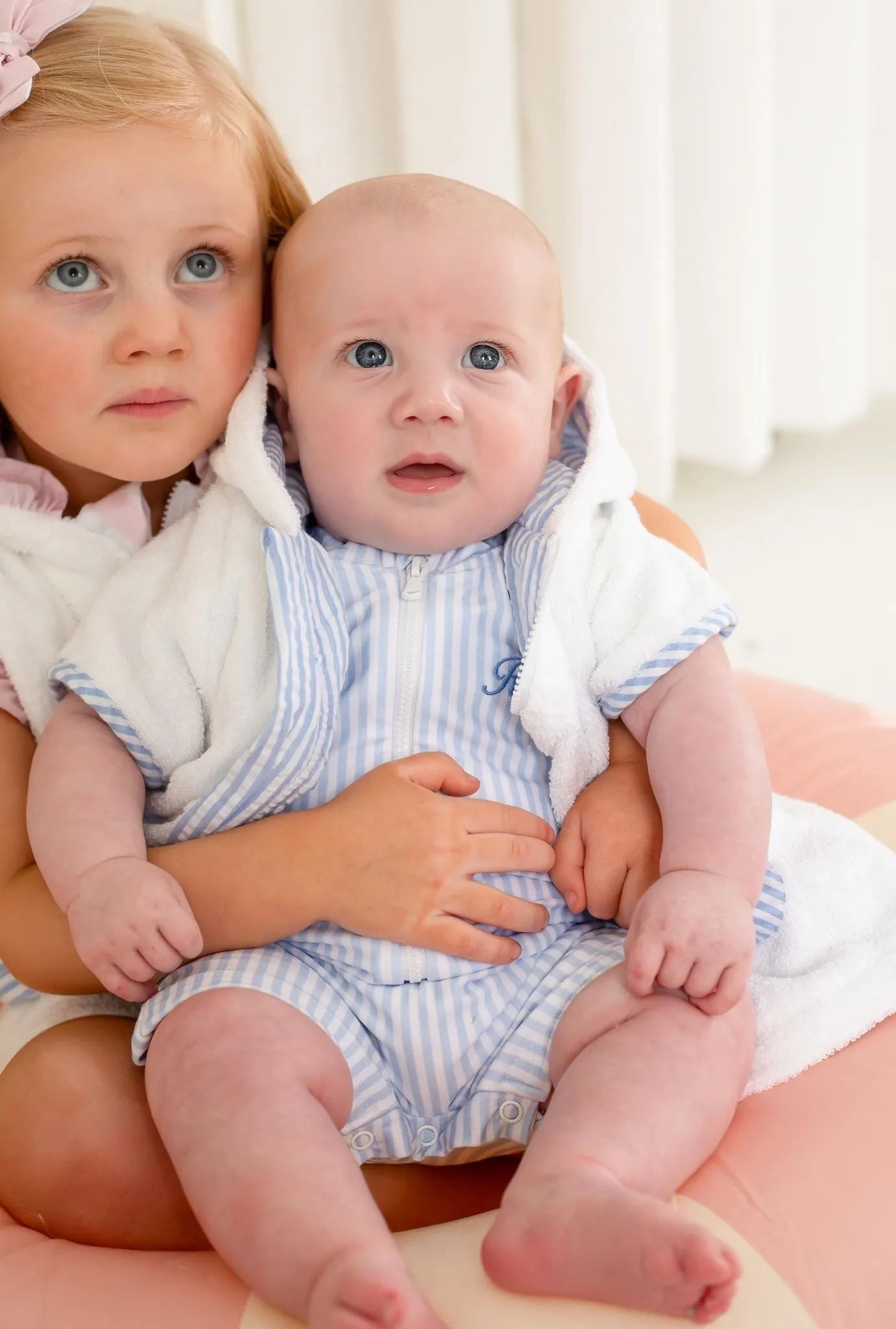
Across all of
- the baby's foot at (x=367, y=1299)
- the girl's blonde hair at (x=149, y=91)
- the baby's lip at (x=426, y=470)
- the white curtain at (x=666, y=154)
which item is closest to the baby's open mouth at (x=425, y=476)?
the baby's lip at (x=426, y=470)

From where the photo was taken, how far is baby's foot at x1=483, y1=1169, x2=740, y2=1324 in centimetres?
76

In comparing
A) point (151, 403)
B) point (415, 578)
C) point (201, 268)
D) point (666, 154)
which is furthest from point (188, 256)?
point (666, 154)

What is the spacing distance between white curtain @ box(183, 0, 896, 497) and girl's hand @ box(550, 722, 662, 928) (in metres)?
1.21

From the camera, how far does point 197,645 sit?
110 centimetres

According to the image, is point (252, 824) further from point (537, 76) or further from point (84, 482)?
point (537, 76)

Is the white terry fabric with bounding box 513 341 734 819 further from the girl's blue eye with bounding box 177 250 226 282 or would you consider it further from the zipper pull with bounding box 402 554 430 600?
the girl's blue eye with bounding box 177 250 226 282

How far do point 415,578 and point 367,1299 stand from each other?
1.85ft

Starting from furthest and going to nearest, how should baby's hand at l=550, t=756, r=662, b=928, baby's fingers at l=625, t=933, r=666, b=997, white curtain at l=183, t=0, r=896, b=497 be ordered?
1. white curtain at l=183, t=0, r=896, b=497
2. baby's hand at l=550, t=756, r=662, b=928
3. baby's fingers at l=625, t=933, r=666, b=997

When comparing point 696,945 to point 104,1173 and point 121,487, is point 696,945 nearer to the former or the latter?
point 104,1173

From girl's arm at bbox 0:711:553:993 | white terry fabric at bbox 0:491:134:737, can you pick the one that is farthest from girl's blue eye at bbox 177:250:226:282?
girl's arm at bbox 0:711:553:993

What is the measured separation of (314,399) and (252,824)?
0.34 m

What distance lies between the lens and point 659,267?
2342 mm

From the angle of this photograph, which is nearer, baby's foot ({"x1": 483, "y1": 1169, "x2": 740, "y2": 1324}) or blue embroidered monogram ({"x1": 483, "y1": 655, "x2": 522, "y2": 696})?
baby's foot ({"x1": 483, "y1": 1169, "x2": 740, "y2": 1324})

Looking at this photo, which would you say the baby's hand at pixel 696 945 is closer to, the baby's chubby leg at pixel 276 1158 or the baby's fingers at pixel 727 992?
the baby's fingers at pixel 727 992
